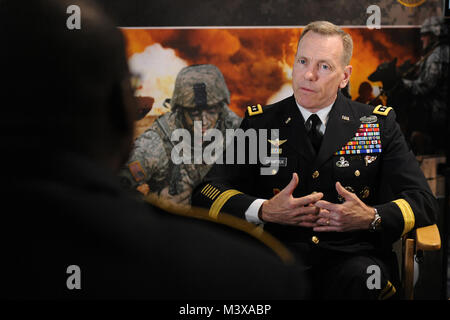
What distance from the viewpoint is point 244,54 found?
2.43 m

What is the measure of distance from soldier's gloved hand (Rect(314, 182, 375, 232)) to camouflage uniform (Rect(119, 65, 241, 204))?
2.92ft

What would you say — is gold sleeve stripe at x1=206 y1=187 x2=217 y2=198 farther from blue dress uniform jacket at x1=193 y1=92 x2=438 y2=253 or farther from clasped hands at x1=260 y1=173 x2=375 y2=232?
clasped hands at x1=260 y1=173 x2=375 y2=232

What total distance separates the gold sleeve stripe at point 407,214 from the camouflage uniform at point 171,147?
99 centimetres

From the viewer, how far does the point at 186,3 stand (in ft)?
7.88

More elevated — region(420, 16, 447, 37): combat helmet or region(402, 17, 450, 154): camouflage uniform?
region(420, 16, 447, 37): combat helmet

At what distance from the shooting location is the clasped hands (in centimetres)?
171

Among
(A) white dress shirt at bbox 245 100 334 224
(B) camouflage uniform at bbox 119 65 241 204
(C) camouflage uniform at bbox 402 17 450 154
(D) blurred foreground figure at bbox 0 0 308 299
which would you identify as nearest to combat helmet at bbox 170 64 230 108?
(B) camouflage uniform at bbox 119 65 241 204

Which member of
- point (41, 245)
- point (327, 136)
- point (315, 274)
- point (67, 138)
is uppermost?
point (327, 136)

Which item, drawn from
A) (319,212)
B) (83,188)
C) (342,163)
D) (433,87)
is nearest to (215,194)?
(319,212)

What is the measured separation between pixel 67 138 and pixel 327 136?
1.54 m

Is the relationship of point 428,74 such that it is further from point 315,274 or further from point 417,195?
point 315,274
